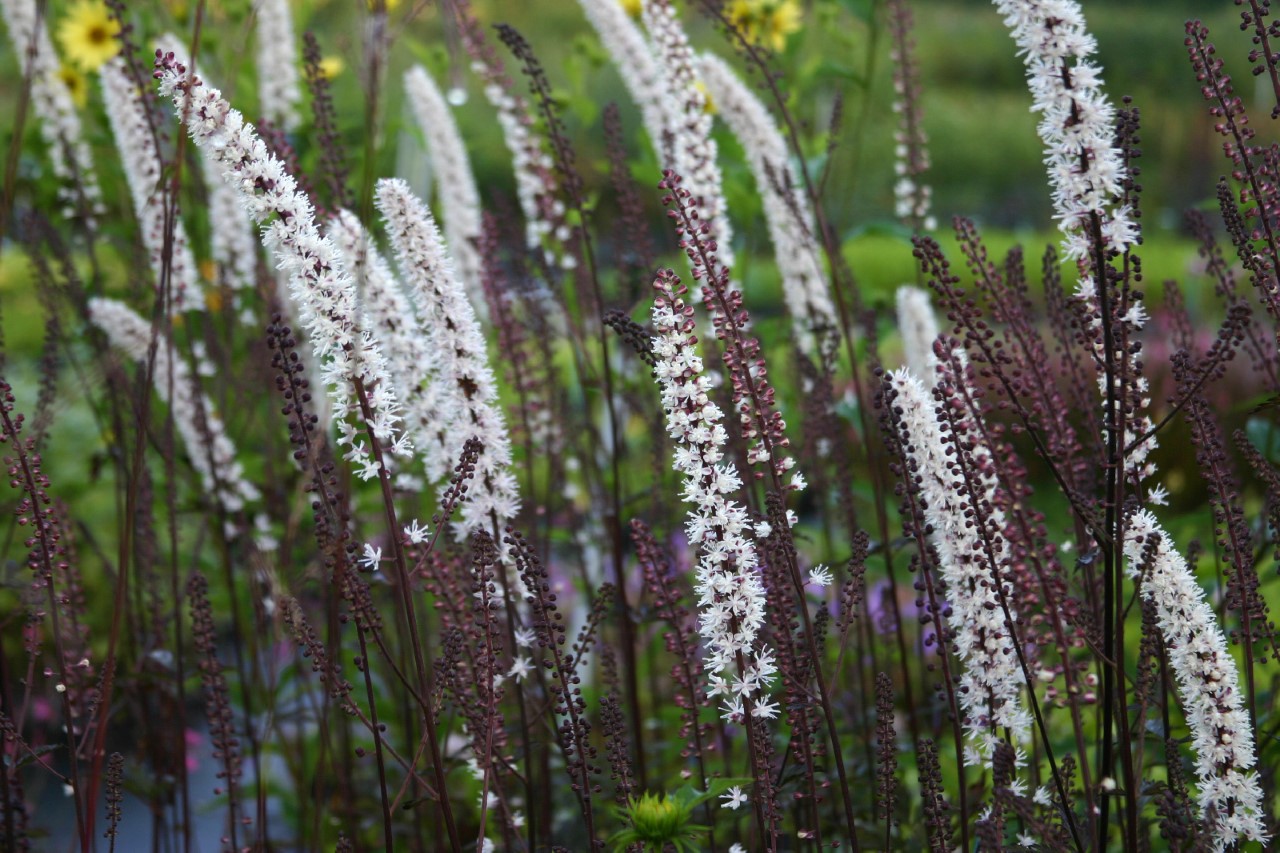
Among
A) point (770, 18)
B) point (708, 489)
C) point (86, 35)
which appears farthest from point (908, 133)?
point (86, 35)

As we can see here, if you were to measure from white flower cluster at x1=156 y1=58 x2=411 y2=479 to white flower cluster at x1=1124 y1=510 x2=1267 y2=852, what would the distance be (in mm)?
1138

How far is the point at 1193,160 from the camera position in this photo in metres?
18.7

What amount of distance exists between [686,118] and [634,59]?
1.22ft

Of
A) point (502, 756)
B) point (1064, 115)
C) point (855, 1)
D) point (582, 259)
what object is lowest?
point (502, 756)

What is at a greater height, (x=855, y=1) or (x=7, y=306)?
(x=7, y=306)

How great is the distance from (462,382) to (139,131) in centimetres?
156

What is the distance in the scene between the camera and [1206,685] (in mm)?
1747

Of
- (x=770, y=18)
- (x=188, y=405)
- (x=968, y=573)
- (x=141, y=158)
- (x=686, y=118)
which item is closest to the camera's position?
(x=968, y=573)

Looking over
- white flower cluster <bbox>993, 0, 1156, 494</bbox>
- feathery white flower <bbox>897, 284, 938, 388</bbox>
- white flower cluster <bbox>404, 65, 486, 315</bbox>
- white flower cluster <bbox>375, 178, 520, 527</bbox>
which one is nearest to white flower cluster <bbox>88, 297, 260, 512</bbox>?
white flower cluster <bbox>404, 65, 486, 315</bbox>

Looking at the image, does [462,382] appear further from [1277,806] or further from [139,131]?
[1277,806]

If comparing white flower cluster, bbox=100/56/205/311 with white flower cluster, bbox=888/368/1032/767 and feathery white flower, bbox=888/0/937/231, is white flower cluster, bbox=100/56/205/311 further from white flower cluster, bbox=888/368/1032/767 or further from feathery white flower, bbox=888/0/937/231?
white flower cluster, bbox=888/368/1032/767

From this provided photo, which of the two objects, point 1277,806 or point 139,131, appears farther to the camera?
point 139,131

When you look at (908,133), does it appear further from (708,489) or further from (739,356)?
(708,489)

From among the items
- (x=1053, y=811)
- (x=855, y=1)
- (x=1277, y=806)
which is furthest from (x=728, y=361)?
(x=855, y=1)
